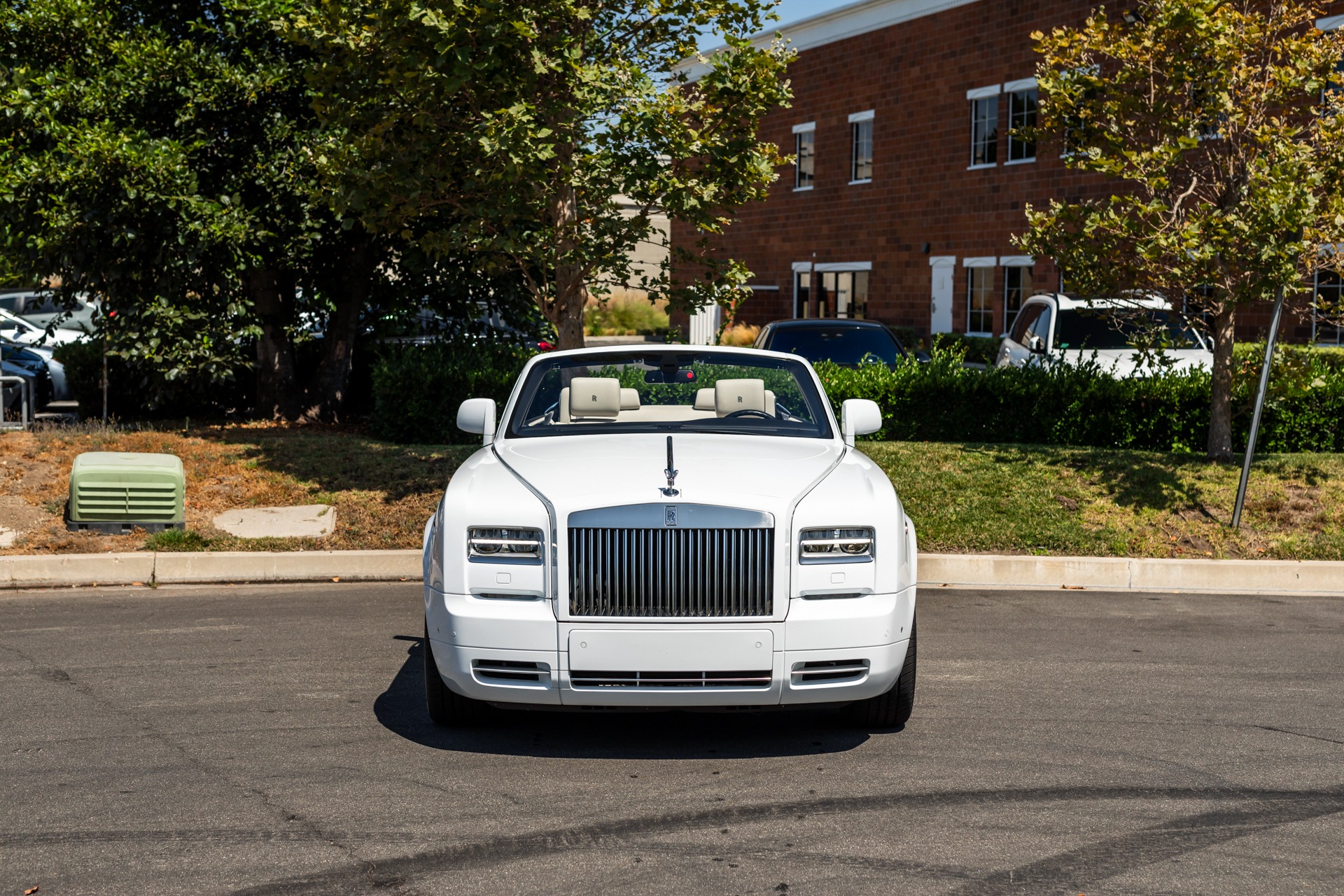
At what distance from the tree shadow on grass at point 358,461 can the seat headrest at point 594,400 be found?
4.99 metres

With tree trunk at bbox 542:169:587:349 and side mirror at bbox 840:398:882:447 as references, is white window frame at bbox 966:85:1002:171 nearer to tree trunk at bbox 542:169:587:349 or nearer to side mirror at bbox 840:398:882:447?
tree trunk at bbox 542:169:587:349

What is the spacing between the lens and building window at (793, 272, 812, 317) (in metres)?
34.7

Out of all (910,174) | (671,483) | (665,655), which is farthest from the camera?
(910,174)

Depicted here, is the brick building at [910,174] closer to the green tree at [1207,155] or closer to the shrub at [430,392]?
the green tree at [1207,155]

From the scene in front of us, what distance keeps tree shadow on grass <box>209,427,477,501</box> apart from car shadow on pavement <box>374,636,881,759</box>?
217 inches

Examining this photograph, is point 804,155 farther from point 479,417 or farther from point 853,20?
point 479,417

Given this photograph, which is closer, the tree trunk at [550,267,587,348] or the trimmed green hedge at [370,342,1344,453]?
the tree trunk at [550,267,587,348]

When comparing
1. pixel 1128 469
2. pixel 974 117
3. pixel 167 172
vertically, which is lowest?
pixel 1128 469

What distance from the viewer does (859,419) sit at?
6.74m

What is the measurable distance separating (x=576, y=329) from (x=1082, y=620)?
19.5 ft

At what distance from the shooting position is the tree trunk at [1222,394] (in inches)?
482

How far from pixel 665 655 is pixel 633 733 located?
0.90 meters

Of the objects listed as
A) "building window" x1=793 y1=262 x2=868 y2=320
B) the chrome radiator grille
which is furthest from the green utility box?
"building window" x1=793 y1=262 x2=868 y2=320

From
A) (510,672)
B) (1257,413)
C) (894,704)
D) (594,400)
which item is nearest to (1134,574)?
(1257,413)
